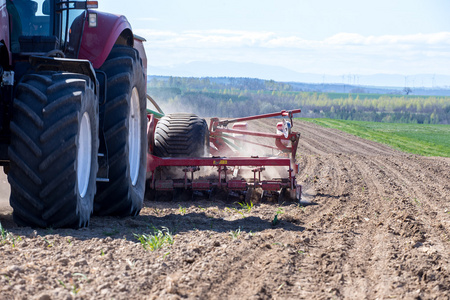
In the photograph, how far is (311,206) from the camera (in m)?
7.86

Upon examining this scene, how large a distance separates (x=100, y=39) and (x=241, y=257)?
2832 mm

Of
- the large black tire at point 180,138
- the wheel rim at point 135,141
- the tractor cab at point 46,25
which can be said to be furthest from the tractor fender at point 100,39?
the large black tire at point 180,138

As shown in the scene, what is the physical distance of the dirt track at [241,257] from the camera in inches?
136

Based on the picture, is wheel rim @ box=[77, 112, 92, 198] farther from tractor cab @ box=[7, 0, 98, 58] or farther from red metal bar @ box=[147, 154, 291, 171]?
red metal bar @ box=[147, 154, 291, 171]

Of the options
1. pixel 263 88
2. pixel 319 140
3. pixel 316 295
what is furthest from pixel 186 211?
pixel 263 88

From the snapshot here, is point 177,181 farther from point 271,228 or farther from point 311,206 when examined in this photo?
point 271,228

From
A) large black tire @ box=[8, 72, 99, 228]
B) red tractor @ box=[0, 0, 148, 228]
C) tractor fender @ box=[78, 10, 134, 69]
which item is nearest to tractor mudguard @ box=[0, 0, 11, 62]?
red tractor @ box=[0, 0, 148, 228]

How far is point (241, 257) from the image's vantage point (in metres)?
4.31

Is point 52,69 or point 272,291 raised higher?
point 52,69

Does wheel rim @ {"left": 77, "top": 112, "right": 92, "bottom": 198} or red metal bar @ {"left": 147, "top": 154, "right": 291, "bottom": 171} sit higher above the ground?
wheel rim @ {"left": 77, "top": 112, "right": 92, "bottom": 198}

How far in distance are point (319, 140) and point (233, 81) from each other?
80224 millimetres

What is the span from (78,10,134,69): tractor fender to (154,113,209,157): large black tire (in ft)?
8.92

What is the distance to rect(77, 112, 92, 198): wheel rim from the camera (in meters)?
4.96

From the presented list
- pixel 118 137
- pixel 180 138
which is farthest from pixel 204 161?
pixel 118 137
